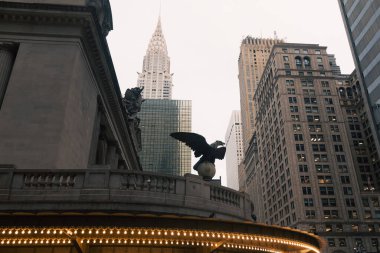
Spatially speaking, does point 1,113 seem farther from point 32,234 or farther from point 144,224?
point 144,224

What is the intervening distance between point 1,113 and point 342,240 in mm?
88635

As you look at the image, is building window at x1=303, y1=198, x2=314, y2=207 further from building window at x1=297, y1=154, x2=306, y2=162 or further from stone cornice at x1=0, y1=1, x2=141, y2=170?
stone cornice at x1=0, y1=1, x2=141, y2=170

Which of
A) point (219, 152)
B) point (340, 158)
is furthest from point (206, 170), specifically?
point (340, 158)

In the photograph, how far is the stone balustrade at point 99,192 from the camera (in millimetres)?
12922

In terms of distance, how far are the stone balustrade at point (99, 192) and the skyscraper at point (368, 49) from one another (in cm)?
5448

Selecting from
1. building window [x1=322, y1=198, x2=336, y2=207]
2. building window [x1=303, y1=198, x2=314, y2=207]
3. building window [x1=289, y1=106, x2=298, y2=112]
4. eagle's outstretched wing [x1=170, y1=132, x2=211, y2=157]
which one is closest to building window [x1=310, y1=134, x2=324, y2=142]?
building window [x1=289, y1=106, x2=298, y2=112]

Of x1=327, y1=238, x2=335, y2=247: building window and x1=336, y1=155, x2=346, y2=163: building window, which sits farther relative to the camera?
x1=336, y1=155, x2=346, y2=163: building window

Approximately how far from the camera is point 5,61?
69.4 ft

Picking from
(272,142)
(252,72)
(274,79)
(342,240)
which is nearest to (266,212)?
(272,142)

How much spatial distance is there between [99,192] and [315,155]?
3556 inches

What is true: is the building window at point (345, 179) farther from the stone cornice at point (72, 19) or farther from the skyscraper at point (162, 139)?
the stone cornice at point (72, 19)

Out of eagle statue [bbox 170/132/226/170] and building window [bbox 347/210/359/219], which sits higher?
building window [bbox 347/210/359/219]

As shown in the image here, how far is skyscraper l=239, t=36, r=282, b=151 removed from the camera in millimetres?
181250

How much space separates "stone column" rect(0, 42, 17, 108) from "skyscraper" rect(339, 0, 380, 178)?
5584 centimetres
